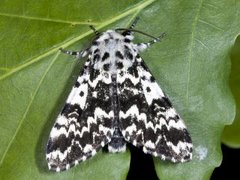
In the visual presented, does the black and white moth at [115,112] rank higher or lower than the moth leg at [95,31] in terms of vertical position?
lower

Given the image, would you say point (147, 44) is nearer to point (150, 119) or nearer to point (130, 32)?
point (130, 32)

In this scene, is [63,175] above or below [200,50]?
below

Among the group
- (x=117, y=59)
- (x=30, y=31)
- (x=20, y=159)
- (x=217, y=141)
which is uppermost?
(x=30, y=31)

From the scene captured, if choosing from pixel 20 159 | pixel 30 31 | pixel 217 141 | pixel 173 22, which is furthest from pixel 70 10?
pixel 217 141

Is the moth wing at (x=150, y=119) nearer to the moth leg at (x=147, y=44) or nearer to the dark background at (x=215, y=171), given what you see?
the moth leg at (x=147, y=44)

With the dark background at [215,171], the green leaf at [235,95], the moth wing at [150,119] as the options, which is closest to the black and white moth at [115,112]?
the moth wing at [150,119]

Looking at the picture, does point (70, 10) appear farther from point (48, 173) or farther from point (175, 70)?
point (48, 173)
